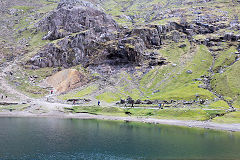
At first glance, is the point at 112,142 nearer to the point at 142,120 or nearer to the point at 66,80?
the point at 142,120

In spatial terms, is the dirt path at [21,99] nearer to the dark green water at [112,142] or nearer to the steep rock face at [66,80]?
the steep rock face at [66,80]

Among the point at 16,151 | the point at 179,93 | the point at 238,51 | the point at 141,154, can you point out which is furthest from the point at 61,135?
the point at 238,51

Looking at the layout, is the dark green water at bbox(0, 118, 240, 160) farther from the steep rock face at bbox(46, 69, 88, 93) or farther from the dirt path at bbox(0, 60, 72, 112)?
the steep rock face at bbox(46, 69, 88, 93)

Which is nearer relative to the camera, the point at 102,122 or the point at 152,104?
the point at 102,122

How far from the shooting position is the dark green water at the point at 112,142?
207 ft

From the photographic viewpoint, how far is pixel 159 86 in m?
164

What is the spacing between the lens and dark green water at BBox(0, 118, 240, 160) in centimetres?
6309

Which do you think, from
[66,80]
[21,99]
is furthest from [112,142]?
[66,80]

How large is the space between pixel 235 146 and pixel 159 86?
95.1 meters

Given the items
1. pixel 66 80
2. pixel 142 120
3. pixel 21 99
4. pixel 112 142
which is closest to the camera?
pixel 112 142

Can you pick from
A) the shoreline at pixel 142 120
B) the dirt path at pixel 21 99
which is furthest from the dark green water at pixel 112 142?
the dirt path at pixel 21 99

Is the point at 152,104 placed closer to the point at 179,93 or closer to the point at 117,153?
the point at 179,93

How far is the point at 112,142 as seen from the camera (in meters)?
75.6

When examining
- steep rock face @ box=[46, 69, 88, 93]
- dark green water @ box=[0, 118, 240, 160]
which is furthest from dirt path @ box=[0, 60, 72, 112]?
dark green water @ box=[0, 118, 240, 160]
